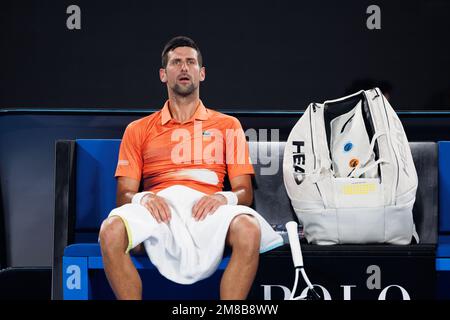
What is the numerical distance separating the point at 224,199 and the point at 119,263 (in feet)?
1.46

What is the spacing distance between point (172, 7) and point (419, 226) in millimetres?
1372

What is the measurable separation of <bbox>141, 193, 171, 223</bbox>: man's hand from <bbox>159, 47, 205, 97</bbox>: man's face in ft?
1.60

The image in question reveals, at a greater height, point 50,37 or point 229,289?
point 50,37

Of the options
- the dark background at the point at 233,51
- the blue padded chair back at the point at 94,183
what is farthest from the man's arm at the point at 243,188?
the dark background at the point at 233,51

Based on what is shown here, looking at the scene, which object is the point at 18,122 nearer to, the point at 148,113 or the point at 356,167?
the point at 148,113

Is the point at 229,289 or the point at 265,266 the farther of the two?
the point at 265,266

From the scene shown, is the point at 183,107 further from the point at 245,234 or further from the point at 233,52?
the point at 245,234

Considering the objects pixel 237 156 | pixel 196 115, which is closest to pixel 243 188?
pixel 237 156

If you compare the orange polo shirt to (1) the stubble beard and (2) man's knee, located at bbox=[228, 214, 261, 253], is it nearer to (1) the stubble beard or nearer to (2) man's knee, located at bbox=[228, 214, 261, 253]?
(1) the stubble beard

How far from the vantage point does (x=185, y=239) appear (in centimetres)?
260

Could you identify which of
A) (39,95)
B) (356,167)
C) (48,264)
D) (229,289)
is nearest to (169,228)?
(229,289)
